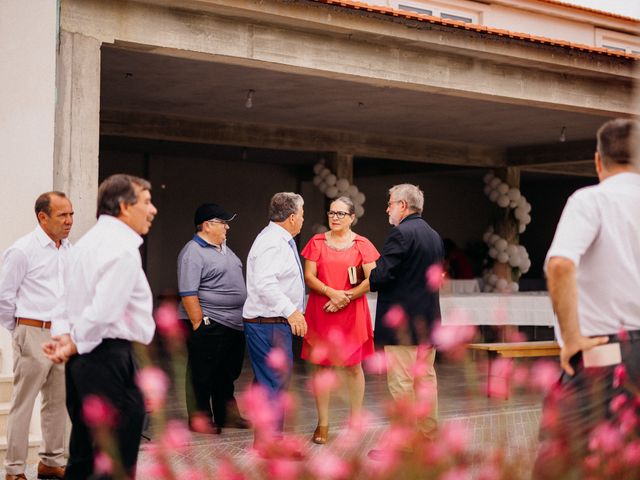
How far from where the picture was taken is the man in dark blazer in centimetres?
634

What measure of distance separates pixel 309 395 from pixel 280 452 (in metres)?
6.94

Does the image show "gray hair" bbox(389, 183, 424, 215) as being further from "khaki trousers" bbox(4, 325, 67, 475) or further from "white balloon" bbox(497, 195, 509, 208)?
"white balloon" bbox(497, 195, 509, 208)

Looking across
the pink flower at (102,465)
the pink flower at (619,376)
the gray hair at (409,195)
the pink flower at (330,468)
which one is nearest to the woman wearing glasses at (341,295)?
the gray hair at (409,195)

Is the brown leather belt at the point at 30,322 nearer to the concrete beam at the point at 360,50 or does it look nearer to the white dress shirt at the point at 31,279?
the white dress shirt at the point at 31,279

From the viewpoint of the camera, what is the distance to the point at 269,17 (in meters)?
7.82

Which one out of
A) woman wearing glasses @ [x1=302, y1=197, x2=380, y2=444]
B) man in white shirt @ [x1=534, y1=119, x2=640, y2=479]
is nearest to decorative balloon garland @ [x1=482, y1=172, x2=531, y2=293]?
woman wearing glasses @ [x1=302, y1=197, x2=380, y2=444]

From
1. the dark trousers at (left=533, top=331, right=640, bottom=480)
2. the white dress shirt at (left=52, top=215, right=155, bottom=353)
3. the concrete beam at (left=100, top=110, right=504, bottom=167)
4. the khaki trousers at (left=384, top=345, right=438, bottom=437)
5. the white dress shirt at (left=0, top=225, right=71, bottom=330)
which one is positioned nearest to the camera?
the dark trousers at (left=533, top=331, right=640, bottom=480)

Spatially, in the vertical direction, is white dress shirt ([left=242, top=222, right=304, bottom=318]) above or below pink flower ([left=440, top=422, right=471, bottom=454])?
above

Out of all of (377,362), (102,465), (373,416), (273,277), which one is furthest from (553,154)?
(102,465)

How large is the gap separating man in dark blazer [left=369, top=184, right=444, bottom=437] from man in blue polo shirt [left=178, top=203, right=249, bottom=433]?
1260mm

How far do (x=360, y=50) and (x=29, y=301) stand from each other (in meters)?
4.40

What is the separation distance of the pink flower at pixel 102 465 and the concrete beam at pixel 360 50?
4.03 metres

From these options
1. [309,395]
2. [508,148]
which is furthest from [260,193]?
[309,395]

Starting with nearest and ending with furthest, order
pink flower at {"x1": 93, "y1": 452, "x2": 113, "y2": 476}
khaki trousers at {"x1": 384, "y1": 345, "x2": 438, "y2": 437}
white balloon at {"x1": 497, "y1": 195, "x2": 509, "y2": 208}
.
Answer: pink flower at {"x1": 93, "y1": 452, "x2": 113, "y2": 476} → khaki trousers at {"x1": 384, "y1": 345, "x2": 438, "y2": 437} → white balloon at {"x1": 497, "y1": 195, "x2": 509, "y2": 208}
